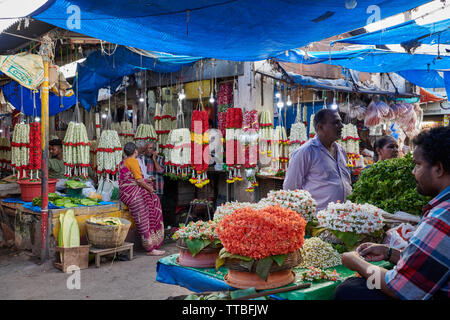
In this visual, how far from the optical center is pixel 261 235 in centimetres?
180

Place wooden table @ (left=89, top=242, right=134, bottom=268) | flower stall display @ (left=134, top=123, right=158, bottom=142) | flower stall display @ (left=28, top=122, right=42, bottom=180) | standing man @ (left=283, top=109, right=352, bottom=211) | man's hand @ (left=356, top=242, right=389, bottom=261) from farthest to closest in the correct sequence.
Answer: flower stall display @ (left=134, top=123, right=158, bottom=142)
flower stall display @ (left=28, top=122, right=42, bottom=180)
wooden table @ (left=89, top=242, right=134, bottom=268)
standing man @ (left=283, top=109, right=352, bottom=211)
man's hand @ (left=356, top=242, right=389, bottom=261)

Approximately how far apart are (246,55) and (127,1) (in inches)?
86.6

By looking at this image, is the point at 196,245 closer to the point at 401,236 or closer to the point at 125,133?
the point at 401,236

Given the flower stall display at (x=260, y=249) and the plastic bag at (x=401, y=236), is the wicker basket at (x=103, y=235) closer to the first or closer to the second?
the flower stall display at (x=260, y=249)

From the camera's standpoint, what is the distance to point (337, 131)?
3.40 m

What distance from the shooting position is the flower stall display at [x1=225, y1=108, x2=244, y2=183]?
6.30 meters

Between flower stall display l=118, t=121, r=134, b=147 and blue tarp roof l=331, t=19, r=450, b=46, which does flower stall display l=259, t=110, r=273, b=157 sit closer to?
blue tarp roof l=331, t=19, r=450, b=46

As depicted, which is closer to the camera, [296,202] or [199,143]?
[296,202]

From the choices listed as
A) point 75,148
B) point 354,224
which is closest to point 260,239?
point 354,224

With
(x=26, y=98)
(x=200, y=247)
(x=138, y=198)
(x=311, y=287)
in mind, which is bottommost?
(x=138, y=198)

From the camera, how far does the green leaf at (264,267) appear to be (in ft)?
5.88

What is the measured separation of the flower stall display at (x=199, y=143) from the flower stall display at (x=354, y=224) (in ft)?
13.2

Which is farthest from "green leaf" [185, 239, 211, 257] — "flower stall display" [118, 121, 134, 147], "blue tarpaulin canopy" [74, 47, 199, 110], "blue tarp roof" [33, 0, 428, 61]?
"flower stall display" [118, 121, 134, 147]

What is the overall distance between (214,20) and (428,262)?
2.90 m
